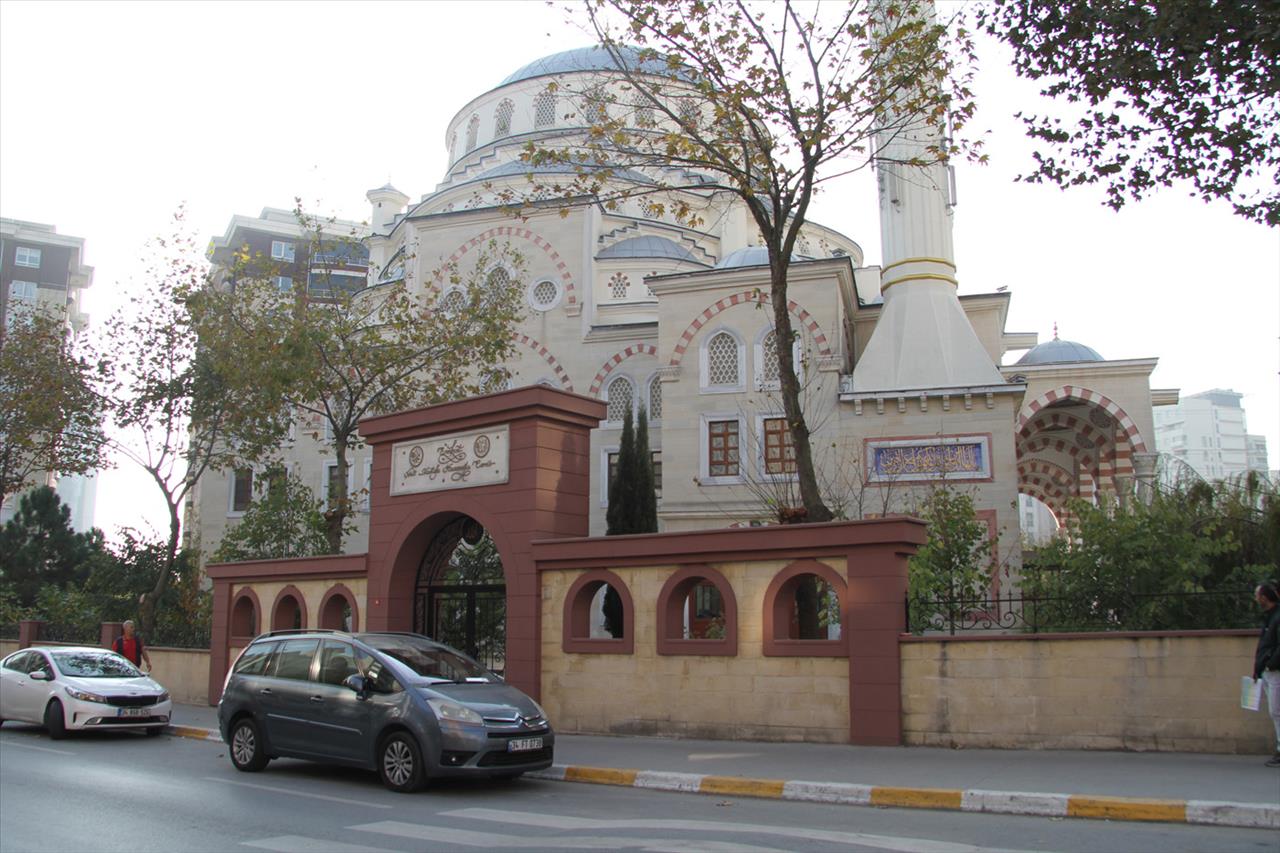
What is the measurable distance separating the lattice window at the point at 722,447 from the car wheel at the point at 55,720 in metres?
13.9

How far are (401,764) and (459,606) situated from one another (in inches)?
266

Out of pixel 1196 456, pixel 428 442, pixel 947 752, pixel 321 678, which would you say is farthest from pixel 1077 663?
pixel 1196 456

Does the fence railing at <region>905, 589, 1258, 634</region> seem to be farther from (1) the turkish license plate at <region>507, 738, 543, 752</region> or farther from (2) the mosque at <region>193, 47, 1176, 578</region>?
(2) the mosque at <region>193, 47, 1176, 578</region>

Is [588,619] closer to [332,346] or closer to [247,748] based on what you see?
[247,748]

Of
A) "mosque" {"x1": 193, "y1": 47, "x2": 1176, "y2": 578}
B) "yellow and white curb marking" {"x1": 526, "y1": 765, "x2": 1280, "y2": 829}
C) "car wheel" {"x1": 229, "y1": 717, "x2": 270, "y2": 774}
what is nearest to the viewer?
"yellow and white curb marking" {"x1": 526, "y1": 765, "x2": 1280, "y2": 829}

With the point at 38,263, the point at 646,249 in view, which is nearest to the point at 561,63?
the point at 646,249

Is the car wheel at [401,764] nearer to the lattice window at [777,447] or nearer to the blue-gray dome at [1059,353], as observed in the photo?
the lattice window at [777,447]

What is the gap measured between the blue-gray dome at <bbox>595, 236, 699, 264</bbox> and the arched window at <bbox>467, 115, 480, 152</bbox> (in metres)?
10.1

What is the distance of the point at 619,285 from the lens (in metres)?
29.9

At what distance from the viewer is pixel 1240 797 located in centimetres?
745

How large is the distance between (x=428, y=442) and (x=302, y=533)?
37.2 feet

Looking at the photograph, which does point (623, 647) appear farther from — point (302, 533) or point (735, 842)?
point (302, 533)

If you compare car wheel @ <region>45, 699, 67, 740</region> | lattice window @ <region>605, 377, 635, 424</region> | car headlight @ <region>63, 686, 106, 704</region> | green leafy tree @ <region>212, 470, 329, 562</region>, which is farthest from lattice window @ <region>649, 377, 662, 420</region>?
car wheel @ <region>45, 699, 67, 740</region>

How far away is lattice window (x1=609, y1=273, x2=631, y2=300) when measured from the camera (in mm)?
29766
